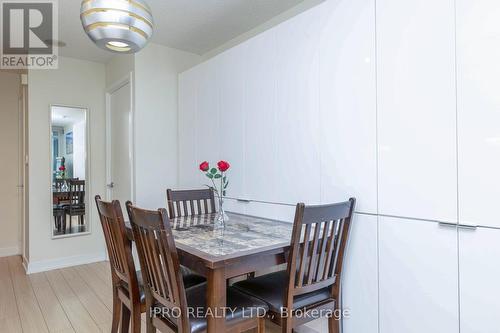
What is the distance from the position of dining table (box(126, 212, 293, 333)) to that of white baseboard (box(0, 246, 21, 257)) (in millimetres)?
3613

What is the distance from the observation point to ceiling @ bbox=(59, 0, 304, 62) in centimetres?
255

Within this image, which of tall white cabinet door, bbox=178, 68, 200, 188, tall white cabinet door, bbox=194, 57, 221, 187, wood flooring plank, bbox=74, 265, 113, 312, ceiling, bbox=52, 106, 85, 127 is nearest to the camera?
wood flooring plank, bbox=74, 265, 113, 312

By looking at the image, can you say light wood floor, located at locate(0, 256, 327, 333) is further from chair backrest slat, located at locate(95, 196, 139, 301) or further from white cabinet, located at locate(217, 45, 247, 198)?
white cabinet, located at locate(217, 45, 247, 198)

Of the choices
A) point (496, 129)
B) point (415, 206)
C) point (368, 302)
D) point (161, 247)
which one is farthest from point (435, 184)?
point (161, 247)

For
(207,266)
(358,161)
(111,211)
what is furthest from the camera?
(358,161)

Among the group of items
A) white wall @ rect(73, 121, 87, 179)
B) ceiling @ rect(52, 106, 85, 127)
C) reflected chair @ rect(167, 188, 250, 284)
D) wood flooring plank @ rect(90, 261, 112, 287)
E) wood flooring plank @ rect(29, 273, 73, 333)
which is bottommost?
wood flooring plank @ rect(90, 261, 112, 287)

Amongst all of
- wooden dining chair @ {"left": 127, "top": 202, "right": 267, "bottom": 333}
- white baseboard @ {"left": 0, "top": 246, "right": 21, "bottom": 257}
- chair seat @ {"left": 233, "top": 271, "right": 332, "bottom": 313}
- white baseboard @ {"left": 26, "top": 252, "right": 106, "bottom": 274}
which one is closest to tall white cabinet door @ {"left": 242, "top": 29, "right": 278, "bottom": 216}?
chair seat @ {"left": 233, "top": 271, "right": 332, "bottom": 313}

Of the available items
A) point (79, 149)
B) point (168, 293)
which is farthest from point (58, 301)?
point (168, 293)

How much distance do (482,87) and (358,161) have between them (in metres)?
0.66

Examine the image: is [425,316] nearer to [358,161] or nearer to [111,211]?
[358,161]

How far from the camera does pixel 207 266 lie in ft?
4.16

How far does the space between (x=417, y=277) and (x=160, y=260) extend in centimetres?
123

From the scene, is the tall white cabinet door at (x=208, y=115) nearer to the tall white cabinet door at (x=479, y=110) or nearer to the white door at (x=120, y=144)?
the white door at (x=120, y=144)

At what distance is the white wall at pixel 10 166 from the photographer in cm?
418
